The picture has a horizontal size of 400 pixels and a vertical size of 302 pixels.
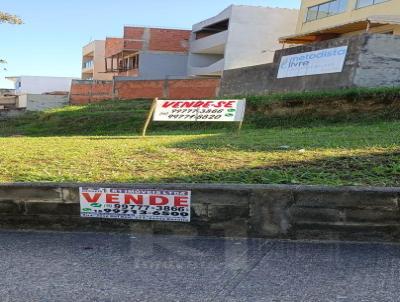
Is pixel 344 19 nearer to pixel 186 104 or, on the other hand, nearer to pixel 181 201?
pixel 186 104

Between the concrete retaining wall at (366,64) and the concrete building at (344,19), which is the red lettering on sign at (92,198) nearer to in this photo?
the concrete retaining wall at (366,64)

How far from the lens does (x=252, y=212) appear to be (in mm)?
5164

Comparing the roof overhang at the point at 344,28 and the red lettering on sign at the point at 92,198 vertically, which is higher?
the roof overhang at the point at 344,28

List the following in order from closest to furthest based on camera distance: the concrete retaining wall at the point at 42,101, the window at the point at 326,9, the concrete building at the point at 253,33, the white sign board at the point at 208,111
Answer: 1. the white sign board at the point at 208,111
2. the window at the point at 326,9
3. the concrete retaining wall at the point at 42,101
4. the concrete building at the point at 253,33

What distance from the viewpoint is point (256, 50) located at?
145 feet

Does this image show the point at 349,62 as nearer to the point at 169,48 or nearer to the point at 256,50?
the point at 256,50

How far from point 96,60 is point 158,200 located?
6974 centimetres

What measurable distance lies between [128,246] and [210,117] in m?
8.70

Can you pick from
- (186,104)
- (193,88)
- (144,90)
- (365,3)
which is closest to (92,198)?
(186,104)

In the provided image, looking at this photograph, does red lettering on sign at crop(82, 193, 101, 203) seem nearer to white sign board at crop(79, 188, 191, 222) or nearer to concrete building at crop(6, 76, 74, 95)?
white sign board at crop(79, 188, 191, 222)

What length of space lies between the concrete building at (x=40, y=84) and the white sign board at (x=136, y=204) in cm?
8567

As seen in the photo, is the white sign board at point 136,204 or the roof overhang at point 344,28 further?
the roof overhang at point 344,28

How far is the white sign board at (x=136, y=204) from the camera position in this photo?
5301mm

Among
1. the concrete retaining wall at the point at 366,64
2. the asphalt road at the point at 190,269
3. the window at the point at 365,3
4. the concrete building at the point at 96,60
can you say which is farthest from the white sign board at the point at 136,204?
the concrete building at the point at 96,60
